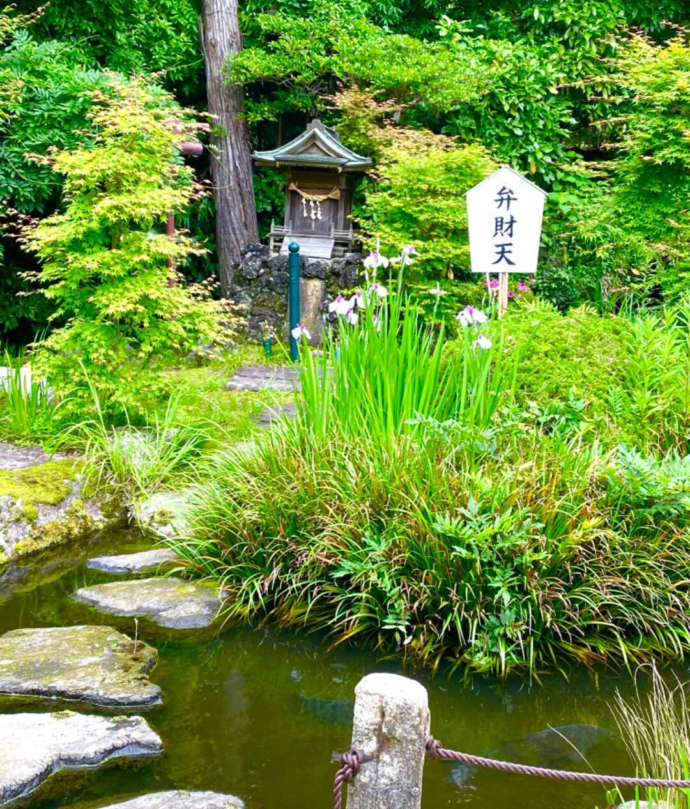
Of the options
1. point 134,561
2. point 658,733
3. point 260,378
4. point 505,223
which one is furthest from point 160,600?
point 260,378

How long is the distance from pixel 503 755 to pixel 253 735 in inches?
34.9

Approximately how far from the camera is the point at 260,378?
24.5ft

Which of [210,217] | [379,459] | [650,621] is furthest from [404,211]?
[650,621]

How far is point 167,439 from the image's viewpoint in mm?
5352

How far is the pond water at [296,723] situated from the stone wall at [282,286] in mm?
5906

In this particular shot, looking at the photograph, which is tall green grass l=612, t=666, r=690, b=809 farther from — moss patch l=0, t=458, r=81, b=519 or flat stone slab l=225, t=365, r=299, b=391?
flat stone slab l=225, t=365, r=299, b=391

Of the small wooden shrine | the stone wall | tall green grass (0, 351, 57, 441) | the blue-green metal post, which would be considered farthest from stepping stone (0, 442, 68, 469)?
the small wooden shrine

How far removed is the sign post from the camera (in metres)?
5.62

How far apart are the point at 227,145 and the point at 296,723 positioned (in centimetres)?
902

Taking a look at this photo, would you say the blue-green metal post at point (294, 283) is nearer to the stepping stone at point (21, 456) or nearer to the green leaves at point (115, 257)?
the green leaves at point (115, 257)

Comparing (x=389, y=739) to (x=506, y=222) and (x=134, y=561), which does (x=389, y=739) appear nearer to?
(x=134, y=561)

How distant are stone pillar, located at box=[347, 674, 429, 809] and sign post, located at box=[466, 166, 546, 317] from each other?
4.25 m

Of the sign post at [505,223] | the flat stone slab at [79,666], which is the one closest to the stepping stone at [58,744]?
the flat stone slab at [79,666]

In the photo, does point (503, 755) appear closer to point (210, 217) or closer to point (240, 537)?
point (240, 537)
